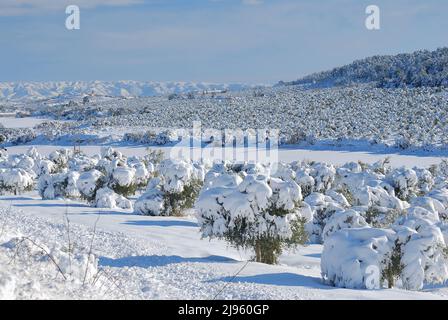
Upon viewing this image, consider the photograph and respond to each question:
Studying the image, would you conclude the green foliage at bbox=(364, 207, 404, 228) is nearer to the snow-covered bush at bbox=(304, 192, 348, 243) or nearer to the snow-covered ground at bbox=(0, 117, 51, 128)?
the snow-covered bush at bbox=(304, 192, 348, 243)

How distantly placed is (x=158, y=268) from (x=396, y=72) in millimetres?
87826

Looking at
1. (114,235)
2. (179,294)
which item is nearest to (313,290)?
(179,294)

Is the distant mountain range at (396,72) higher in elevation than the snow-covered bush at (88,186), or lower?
higher

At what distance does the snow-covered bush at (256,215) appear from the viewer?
9.82 metres

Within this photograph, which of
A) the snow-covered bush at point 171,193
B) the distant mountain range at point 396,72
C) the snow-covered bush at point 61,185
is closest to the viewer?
the snow-covered bush at point 171,193

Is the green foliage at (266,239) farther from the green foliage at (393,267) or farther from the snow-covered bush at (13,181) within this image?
the snow-covered bush at (13,181)

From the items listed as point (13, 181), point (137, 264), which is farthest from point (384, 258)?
point (13, 181)

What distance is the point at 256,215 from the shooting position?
9.90 metres

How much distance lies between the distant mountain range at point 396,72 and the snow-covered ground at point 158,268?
6809 centimetres

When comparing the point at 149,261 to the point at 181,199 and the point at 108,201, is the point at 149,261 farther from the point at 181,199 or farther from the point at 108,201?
the point at 108,201

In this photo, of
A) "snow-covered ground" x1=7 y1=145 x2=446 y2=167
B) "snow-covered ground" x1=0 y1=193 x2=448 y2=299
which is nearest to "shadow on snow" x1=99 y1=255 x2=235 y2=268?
"snow-covered ground" x1=0 y1=193 x2=448 y2=299

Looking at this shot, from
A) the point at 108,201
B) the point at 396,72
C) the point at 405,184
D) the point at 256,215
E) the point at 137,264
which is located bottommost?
the point at 108,201

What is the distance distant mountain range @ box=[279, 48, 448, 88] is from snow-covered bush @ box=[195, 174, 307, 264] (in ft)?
225

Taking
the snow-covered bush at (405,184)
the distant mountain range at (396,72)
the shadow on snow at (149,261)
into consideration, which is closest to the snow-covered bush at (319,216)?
the snow-covered bush at (405,184)
